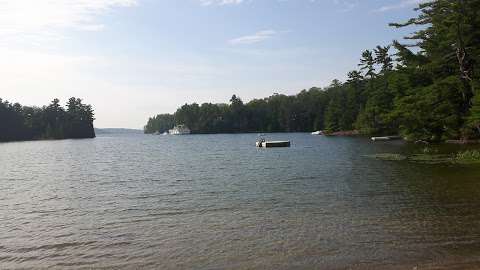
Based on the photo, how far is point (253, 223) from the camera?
1798 cm

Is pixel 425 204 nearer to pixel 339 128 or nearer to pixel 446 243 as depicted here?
pixel 446 243

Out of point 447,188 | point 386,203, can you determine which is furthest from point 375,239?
point 447,188

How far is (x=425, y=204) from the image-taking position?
20.7 m

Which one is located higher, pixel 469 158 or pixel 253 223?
pixel 469 158

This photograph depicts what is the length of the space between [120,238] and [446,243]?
11.1 metres

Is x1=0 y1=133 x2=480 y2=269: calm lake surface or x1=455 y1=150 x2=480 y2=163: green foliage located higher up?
x1=455 y1=150 x2=480 y2=163: green foliage

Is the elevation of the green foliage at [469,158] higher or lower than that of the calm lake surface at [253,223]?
higher

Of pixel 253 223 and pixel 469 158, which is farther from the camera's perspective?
pixel 469 158

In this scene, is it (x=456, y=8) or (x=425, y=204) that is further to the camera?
(x=456, y=8)

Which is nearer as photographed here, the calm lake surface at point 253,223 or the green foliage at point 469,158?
the calm lake surface at point 253,223

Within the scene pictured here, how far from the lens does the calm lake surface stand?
1329 cm

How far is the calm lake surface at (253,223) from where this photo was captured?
13.3 metres

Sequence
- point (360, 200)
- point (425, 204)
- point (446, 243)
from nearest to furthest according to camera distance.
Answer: point (446, 243) < point (425, 204) < point (360, 200)

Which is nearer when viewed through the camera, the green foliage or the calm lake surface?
the calm lake surface
